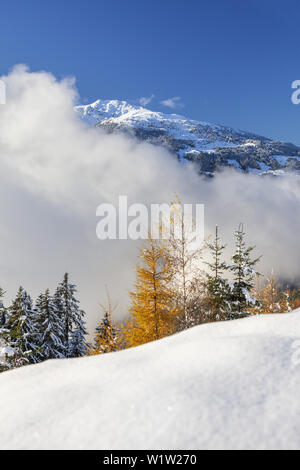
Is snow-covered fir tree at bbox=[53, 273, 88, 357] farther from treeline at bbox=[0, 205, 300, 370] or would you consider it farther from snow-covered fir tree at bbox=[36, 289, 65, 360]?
treeline at bbox=[0, 205, 300, 370]

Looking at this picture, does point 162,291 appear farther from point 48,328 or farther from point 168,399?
point 48,328

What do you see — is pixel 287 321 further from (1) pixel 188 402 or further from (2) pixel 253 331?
(1) pixel 188 402

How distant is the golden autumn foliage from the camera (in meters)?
14.0

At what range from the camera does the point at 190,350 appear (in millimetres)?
3725

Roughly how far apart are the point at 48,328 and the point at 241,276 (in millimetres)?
17417

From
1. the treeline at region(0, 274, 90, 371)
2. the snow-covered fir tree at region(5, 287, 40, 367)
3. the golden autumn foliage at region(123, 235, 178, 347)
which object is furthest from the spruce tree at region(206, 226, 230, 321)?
the snow-covered fir tree at region(5, 287, 40, 367)

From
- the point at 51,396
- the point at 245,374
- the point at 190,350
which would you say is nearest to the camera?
the point at 245,374

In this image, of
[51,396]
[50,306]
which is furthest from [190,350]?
[50,306]

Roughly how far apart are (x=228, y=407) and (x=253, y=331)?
6.17ft

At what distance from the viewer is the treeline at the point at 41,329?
18234 millimetres

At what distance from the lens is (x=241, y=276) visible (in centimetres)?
1872

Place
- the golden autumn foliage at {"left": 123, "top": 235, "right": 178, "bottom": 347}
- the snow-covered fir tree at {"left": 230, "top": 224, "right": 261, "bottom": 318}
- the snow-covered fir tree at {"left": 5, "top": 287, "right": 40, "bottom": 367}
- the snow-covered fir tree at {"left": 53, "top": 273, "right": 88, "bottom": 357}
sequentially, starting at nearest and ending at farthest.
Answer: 1. the golden autumn foliage at {"left": 123, "top": 235, "right": 178, "bottom": 347}
2. the snow-covered fir tree at {"left": 230, "top": 224, "right": 261, "bottom": 318}
3. the snow-covered fir tree at {"left": 5, "top": 287, "right": 40, "bottom": 367}
4. the snow-covered fir tree at {"left": 53, "top": 273, "right": 88, "bottom": 357}


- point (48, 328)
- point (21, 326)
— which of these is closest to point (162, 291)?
point (21, 326)

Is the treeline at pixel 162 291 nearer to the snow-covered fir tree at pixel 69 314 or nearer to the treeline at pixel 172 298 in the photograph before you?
the treeline at pixel 172 298
